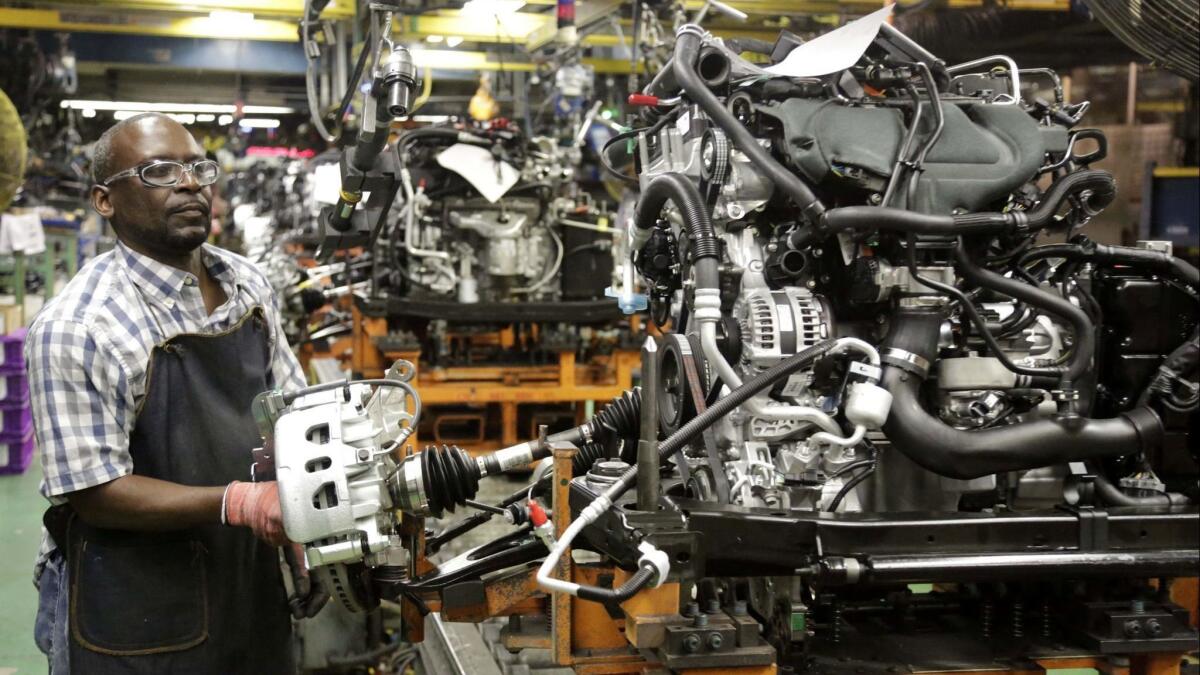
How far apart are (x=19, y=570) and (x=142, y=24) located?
628 centimetres

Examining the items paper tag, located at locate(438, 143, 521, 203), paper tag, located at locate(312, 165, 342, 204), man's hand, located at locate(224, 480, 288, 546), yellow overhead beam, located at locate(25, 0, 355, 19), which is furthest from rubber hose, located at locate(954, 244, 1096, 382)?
yellow overhead beam, located at locate(25, 0, 355, 19)

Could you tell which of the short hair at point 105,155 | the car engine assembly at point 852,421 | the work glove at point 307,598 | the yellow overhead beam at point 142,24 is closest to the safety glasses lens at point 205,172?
the short hair at point 105,155

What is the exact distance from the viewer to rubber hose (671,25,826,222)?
2611mm

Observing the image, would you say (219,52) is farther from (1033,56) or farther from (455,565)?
(455,565)

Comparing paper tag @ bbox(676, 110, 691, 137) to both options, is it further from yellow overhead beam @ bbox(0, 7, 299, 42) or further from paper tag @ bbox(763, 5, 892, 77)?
yellow overhead beam @ bbox(0, 7, 299, 42)

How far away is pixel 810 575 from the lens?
8.04 ft

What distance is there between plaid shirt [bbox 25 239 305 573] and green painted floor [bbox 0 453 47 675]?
1.71 metres

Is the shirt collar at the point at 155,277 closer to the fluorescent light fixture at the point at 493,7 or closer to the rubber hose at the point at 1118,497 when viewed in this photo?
the rubber hose at the point at 1118,497

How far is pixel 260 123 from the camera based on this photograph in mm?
19812

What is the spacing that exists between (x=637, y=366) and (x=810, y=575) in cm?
428

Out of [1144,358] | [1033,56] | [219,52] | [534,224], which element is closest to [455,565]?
[1144,358]

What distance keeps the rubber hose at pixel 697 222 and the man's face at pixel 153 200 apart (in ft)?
3.74

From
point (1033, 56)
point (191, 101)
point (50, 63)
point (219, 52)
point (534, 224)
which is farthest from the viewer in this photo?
point (191, 101)

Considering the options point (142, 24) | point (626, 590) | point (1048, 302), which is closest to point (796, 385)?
point (1048, 302)
